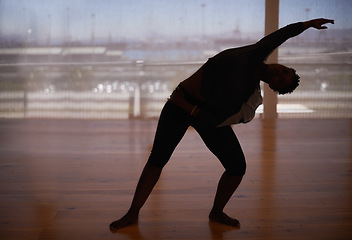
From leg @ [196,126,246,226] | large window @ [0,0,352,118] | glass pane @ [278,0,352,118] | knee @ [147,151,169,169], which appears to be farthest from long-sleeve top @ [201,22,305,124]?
glass pane @ [278,0,352,118]

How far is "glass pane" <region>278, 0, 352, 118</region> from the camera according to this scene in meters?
6.03

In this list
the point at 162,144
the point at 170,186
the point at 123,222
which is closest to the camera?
the point at 162,144

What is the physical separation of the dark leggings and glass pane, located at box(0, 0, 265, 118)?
3.55 meters

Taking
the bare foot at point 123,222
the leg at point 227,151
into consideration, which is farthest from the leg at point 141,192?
the leg at point 227,151

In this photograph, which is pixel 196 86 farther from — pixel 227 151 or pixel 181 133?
pixel 227 151

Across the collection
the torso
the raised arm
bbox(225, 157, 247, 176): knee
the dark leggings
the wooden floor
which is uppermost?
the raised arm

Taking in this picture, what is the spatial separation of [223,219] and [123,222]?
555 millimetres

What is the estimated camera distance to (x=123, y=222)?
2.68 metres

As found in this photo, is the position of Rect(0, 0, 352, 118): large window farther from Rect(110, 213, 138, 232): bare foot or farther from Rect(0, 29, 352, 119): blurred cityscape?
Rect(110, 213, 138, 232): bare foot

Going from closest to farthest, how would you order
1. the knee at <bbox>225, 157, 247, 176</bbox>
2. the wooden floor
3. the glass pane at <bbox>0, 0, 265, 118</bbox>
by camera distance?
1. the knee at <bbox>225, 157, 247, 176</bbox>
2. the wooden floor
3. the glass pane at <bbox>0, 0, 265, 118</bbox>

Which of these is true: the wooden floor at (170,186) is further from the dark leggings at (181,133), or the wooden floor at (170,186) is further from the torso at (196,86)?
the torso at (196,86)

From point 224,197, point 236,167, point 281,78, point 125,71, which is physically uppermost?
point 281,78

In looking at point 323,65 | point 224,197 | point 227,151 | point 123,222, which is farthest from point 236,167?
point 323,65

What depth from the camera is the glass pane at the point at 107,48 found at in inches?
234
